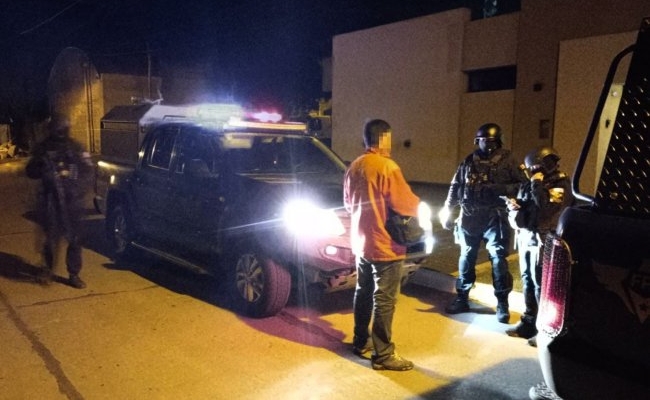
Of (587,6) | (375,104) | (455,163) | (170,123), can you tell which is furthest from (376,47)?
(170,123)

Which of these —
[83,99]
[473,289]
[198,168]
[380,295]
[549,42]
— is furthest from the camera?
[83,99]

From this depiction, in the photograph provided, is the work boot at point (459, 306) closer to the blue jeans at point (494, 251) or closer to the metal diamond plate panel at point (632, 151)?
the blue jeans at point (494, 251)

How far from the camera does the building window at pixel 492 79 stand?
14.1m

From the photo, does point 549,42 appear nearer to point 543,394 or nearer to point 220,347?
point 220,347

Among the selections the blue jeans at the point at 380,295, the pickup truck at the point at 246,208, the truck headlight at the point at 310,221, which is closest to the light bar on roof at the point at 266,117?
the pickup truck at the point at 246,208

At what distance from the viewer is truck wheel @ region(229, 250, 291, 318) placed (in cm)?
514

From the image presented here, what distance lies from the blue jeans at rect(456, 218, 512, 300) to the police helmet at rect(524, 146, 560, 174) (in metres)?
0.68

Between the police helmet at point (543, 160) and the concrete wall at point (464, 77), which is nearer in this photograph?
the police helmet at point (543, 160)

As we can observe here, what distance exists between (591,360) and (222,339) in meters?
3.25

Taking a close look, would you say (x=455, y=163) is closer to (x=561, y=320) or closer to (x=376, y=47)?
(x=376, y=47)

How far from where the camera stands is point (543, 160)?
463 centimetres

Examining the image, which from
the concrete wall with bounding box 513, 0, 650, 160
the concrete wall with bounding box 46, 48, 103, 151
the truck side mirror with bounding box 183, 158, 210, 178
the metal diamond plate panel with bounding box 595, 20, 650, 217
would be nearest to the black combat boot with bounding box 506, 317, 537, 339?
the metal diamond plate panel with bounding box 595, 20, 650, 217

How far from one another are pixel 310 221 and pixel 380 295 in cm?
104

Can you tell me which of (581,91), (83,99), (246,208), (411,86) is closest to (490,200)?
(246,208)
